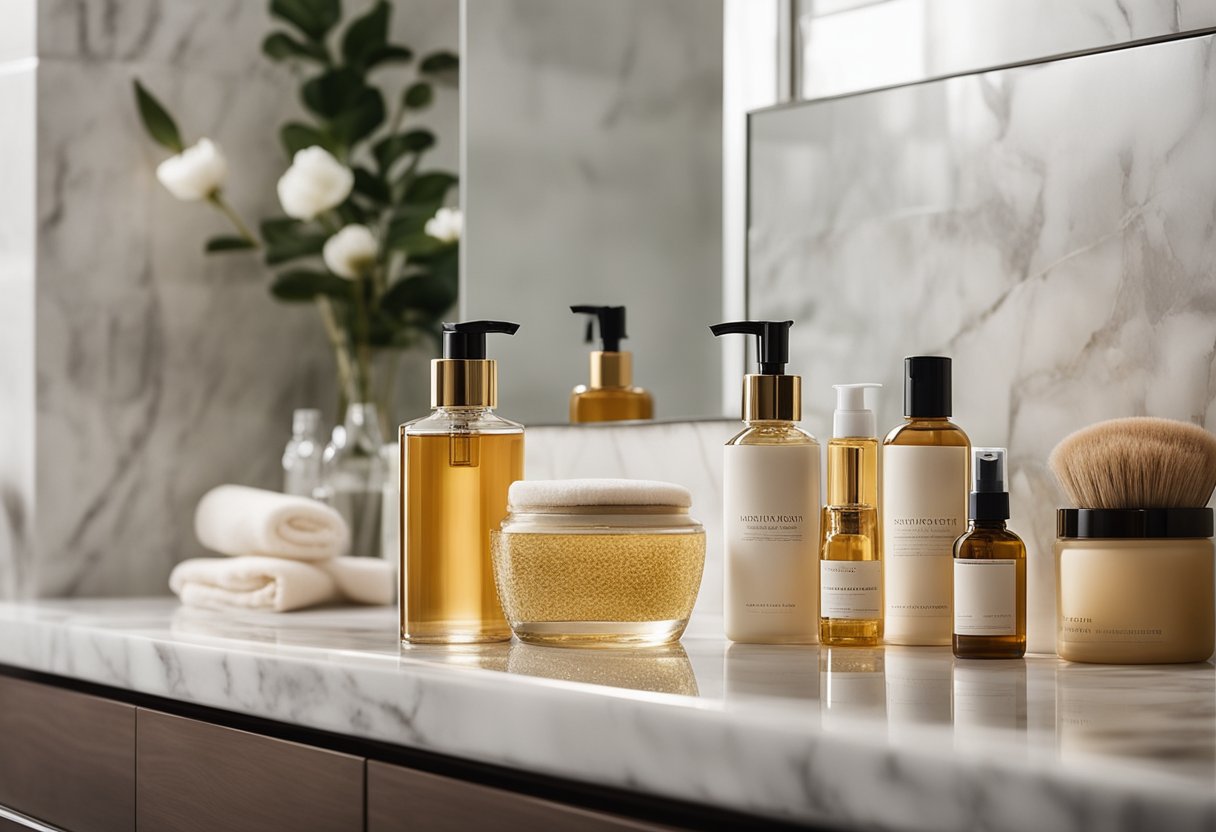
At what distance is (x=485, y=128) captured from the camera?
1434 millimetres

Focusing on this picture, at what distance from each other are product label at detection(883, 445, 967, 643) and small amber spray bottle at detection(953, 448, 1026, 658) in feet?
0.19

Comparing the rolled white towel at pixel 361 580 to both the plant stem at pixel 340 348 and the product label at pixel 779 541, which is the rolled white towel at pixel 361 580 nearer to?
the plant stem at pixel 340 348

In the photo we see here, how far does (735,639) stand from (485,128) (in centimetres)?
66

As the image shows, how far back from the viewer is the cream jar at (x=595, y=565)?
0.95 m

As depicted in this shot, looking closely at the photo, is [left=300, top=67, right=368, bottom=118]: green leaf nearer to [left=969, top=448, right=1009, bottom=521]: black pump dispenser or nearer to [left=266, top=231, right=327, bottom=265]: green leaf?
[left=266, top=231, right=327, bottom=265]: green leaf

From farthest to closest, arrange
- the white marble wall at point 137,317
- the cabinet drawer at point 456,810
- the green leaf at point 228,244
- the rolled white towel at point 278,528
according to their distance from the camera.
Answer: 1. the green leaf at point 228,244
2. the white marble wall at point 137,317
3. the rolled white towel at point 278,528
4. the cabinet drawer at point 456,810

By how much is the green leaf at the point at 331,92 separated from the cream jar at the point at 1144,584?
3.72 ft

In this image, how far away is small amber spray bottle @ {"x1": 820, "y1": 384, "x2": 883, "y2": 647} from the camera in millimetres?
949

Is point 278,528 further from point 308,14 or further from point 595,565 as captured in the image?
point 308,14

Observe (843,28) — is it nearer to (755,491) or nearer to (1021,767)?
A: (755,491)

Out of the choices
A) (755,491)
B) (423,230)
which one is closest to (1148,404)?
(755,491)

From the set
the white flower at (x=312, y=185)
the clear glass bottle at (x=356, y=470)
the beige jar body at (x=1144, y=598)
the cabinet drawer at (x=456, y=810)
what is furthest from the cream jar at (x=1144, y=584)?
the white flower at (x=312, y=185)

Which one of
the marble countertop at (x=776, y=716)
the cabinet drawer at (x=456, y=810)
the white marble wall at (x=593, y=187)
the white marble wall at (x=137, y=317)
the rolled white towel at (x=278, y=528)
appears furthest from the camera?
the white marble wall at (x=137, y=317)

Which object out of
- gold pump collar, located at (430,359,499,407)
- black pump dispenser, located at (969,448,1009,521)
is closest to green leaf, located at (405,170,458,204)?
gold pump collar, located at (430,359,499,407)
